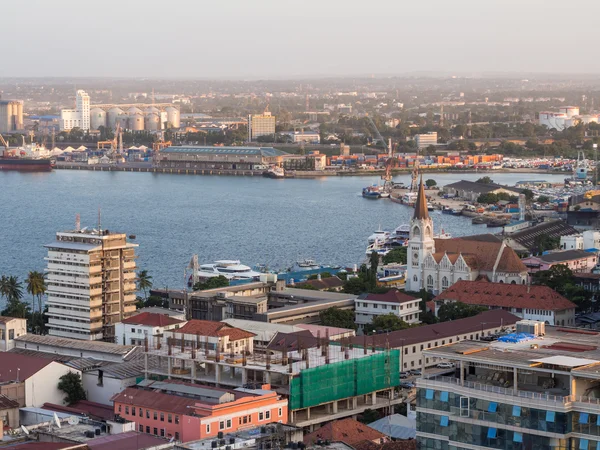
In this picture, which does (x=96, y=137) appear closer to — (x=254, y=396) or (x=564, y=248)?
(x=564, y=248)

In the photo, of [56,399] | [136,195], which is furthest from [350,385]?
[136,195]

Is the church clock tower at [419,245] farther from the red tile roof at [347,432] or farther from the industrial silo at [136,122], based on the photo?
the industrial silo at [136,122]

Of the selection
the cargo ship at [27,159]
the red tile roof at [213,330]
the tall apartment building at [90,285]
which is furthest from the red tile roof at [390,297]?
the cargo ship at [27,159]

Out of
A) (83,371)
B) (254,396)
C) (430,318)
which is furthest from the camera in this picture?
(430,318)

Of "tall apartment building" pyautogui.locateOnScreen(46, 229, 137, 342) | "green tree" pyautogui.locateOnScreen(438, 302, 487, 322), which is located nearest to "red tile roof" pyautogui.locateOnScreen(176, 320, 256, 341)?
"tall apartment building" pyautogui.locateOnScreen(46, 229, 137, 342)

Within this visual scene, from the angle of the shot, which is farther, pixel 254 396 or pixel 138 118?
pixel 138 118
